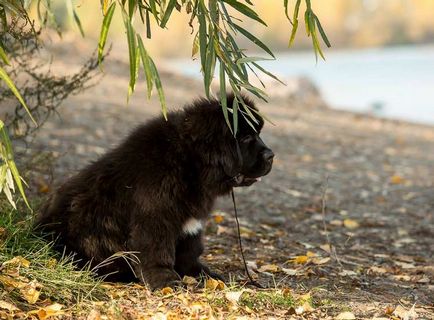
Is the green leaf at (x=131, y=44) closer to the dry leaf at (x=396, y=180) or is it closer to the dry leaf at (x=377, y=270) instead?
the dry leaf at (x=377, y=270)

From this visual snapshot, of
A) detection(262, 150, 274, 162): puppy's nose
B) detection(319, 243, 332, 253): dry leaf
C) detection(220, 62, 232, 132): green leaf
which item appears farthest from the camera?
detection(319, 243, 332, 253): dry leaf

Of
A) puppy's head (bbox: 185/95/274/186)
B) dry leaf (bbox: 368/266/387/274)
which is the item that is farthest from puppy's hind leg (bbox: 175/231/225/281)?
dry leaf (bbox: 368/266/387/274)

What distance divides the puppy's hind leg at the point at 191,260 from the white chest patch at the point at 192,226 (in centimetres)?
7

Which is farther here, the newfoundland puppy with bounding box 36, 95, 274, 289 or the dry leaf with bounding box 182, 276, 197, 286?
the dry leaf with bounding box 182, 276, 197, 286

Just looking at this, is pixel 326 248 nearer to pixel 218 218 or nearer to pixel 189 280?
pixel 218 218

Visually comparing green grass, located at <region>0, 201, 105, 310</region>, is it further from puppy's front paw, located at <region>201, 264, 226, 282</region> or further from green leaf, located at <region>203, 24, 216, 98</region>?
green leaf, located at <region>203, 24, 216, 98</region>

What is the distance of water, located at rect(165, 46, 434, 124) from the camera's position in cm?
2441

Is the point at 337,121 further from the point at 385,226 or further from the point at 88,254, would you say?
the point at 88,254

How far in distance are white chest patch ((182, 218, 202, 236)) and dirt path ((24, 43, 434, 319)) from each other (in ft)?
1.34

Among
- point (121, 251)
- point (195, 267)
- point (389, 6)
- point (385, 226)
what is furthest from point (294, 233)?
point (389, 6)

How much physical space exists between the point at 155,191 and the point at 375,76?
83.8 feet

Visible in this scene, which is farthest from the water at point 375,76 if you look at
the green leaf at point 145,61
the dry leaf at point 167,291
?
the green leaf at point 145,61

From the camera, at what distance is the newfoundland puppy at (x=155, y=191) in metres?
4.44

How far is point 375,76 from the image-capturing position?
95.1ft
